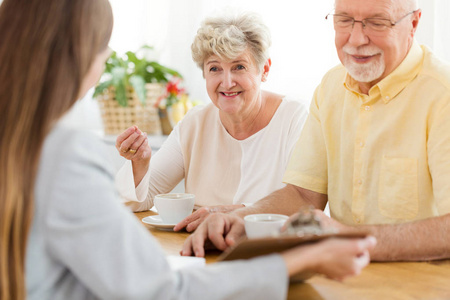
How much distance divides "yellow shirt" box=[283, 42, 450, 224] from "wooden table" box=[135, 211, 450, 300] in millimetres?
276

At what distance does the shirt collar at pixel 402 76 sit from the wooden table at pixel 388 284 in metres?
0.56

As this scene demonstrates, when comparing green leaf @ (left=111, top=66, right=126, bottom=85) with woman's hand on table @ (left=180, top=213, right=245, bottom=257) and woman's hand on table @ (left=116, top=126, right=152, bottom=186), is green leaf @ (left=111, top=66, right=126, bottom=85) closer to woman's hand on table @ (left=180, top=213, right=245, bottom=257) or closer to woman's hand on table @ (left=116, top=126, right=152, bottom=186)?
woman's hand on table @ (left=116, top=126, right=152, bottom=186)

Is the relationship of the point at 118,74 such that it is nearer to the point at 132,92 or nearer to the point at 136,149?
the point at 132,92

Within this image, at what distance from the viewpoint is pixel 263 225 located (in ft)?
3.92

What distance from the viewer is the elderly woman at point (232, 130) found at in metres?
2.21

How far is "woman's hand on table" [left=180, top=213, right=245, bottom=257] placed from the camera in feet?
4.40

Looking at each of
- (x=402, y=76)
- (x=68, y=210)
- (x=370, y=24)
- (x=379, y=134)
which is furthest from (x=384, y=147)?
(x=68, y=210)

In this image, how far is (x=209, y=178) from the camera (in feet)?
7.59

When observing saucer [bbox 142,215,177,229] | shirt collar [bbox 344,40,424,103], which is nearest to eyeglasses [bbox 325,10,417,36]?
shirt collar [bbox 344,40,424,103]

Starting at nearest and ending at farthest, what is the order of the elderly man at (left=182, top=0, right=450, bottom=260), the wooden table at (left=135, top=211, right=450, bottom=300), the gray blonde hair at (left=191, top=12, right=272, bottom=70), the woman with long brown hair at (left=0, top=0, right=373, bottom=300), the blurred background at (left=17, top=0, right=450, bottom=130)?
the woman with long brown hair at (left=0, top=0, right=373, bottom=300) → the wooden table at (left=135, top=211, right=450, bottom=300) → the elderly man at (left=182, top=0, right=450, bottom=260) → the gray blonde hair at (left=191, top=12, right=272, bottom=70) → the blurred background at (left=17, top=0, right=450, bottom=130)

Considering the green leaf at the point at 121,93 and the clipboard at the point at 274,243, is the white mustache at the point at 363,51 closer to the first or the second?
the clipboard at the point at 274,243

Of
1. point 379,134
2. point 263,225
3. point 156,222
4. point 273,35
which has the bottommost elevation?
point 156,222

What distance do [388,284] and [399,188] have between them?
1.80ft

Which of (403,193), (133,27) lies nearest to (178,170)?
(403,193)
